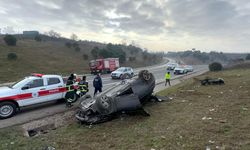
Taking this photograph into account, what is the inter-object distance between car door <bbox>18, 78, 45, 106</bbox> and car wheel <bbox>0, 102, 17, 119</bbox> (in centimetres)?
37

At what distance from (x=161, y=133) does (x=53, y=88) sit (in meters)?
6.79

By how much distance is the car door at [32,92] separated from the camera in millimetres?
10297

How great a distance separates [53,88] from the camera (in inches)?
448

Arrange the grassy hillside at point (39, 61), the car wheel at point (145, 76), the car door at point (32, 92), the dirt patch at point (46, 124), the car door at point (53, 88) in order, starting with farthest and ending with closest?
the grassy hillside at point (39, 61)
the car door at point (53, 88)
the car wheel at point (145, 76)
the car door at point (32, 92)
the dirt patch at point (46, 124)

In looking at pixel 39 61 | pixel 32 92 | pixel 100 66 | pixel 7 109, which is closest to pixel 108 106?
pixel 32 92

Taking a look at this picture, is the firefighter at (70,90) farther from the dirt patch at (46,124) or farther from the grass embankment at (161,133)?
the grass embankment at (161,133)

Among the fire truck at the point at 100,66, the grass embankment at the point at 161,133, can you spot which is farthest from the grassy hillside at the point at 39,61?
the grass embankment at the point at 161,133

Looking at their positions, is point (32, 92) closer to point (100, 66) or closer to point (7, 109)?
point (7, 109)

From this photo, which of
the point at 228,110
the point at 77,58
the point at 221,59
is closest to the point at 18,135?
the point at 228,110

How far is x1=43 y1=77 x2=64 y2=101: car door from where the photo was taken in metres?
11.2

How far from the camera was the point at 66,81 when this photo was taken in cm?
1222

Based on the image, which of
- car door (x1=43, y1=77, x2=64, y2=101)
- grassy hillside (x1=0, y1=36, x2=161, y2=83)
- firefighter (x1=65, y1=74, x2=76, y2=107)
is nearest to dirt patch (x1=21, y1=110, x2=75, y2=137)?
car door (x1=43, y1=77, x2=64, y2=101)

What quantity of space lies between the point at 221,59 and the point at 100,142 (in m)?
140

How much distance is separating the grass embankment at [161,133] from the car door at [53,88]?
3.23m
